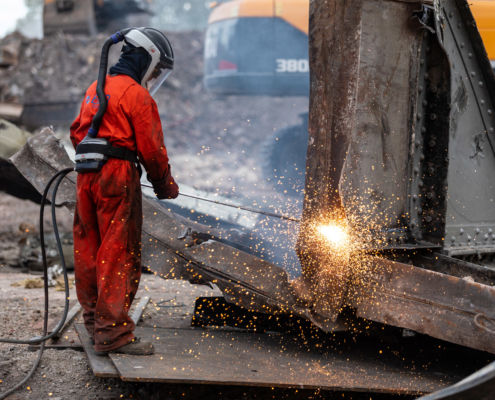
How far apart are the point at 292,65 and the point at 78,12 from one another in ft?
37.0

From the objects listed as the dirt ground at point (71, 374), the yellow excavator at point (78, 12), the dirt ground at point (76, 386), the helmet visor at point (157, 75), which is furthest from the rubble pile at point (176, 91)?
the dirt ground at point (76, 386)

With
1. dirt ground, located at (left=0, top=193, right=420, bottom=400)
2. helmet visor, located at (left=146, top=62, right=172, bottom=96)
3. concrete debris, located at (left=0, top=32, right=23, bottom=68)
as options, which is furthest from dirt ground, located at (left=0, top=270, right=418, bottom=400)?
concrete debris, located at (left=0, top=32, right=23, bottom=68)

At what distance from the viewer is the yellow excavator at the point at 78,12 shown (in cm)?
1501

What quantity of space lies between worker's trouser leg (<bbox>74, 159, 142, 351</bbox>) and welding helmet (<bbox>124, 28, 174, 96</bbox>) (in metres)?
0.63

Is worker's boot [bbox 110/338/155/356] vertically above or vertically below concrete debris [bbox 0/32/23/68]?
below

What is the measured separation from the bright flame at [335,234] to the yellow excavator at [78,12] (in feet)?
49.1

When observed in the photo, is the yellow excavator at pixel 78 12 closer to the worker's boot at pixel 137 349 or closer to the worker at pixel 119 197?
the worker at pixel 119 197

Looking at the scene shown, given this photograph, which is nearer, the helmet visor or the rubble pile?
the helmet visor

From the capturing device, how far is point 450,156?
272cm

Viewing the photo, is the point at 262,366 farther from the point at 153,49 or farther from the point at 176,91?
the point at 176,91

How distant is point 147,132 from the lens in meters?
2.67

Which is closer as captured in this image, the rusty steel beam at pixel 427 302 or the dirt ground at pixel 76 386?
the rusty steel beam at pixel 427 302

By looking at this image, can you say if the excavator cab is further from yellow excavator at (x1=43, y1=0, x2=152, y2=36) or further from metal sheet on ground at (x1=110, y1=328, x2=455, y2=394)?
yellow excavator at (x1=43, y1=0, x2=152, y2=36)

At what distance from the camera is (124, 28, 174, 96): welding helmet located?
109 inches
